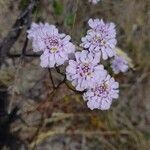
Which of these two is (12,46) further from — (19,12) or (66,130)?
(66,130)

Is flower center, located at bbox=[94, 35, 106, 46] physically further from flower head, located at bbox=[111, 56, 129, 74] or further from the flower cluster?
flower head, located at bbox=[111, 56, 129, 74]

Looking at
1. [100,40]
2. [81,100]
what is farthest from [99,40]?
[81,100]

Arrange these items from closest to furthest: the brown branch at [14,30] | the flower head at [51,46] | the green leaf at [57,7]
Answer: the flower head at [51,46] < the brown branch at [14,30] < the green leaf at [57,7]

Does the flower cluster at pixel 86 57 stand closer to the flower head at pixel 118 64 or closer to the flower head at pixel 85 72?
the flower head at pixel 85 72

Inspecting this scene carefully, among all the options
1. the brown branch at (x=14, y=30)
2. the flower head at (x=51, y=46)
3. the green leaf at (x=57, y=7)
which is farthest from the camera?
the green leaf at (x=57, y=7)

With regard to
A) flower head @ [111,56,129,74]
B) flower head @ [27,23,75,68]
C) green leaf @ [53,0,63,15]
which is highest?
green leaf @ [53,0,63,15]

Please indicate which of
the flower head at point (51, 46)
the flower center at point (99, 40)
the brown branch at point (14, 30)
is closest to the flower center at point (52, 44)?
the flower head at point (51, 46)

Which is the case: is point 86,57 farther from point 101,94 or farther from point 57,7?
point 57,7

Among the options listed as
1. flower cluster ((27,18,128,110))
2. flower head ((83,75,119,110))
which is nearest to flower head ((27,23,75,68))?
flower cluster ((27,18,128,110))
